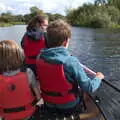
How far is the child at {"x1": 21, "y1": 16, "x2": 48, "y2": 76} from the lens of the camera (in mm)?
4820

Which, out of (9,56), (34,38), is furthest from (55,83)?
(34,38)

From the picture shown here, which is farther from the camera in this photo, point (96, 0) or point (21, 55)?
point (96, 0)

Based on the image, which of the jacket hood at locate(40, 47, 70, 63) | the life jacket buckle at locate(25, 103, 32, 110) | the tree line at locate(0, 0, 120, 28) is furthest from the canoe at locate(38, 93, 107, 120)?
the tree line at locate(0, 0, 120, 28)

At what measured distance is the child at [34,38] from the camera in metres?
4.82

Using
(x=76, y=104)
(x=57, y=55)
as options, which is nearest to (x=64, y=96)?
(x=76, y=104)

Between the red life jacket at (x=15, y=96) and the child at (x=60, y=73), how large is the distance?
0.23 metres

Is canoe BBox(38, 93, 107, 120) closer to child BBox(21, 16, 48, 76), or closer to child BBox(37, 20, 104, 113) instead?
child BBox(37, 20, 104, 113)

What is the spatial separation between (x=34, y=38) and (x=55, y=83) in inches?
79.0

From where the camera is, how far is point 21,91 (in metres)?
3.00

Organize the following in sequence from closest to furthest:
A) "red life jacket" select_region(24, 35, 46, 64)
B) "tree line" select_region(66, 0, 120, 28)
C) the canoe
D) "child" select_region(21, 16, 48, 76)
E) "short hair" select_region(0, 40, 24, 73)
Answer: "short hair" select_region(0, 40, 24, 73) → the canoe → "child" select_region(21, 16, 48, 76) → "red life jacket" select_region(24, 35, 46, 64) → "tree line" select_region(66, 0, 120, 28)

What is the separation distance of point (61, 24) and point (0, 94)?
0.83 metres

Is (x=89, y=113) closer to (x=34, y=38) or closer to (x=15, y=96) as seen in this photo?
(x=15, y=96)

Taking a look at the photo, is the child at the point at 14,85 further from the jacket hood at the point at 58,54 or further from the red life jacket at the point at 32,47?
the red life jacket at the point at 32,47

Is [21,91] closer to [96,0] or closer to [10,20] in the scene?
[96,0]
